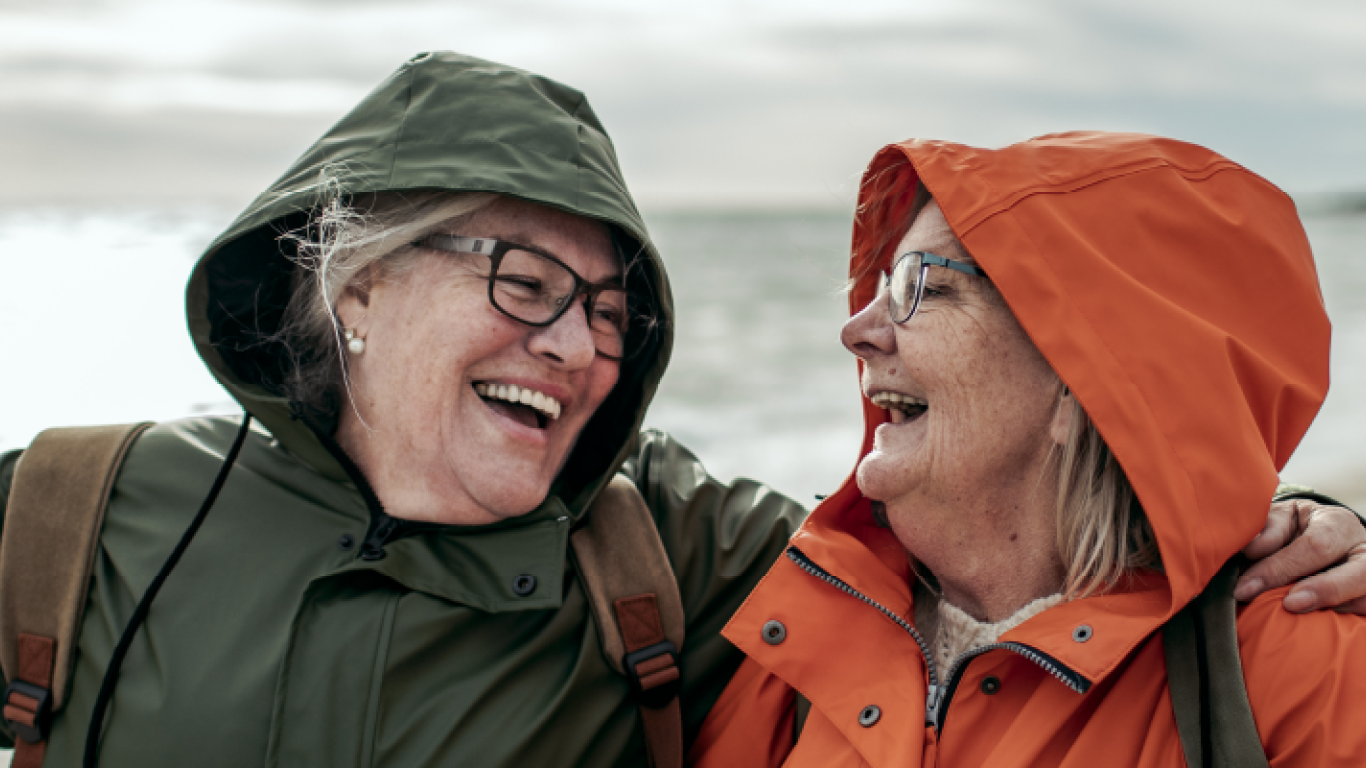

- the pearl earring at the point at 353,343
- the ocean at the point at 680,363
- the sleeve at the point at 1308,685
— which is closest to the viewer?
the sleeve at the point at 1308,685

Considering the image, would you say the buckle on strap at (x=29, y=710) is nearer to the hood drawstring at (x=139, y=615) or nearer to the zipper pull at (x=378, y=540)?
the hood drawstring at (x=139, y=615)

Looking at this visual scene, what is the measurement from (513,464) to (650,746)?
2.43ft

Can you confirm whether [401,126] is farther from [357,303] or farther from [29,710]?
[29,710]

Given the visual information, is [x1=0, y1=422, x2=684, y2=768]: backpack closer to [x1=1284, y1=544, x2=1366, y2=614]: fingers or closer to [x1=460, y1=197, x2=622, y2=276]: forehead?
[x1=460, y1=197, x2=622, y2=276]: forehead

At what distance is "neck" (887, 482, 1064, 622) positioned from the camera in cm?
189

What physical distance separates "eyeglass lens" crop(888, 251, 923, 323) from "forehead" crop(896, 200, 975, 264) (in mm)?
36

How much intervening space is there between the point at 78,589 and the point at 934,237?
2.08 m

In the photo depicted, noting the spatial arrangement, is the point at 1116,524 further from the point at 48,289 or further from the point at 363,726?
the point at 48,289

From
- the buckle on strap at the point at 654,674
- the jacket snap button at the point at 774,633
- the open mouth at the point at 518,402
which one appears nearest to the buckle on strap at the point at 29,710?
the open mouth at the point at 518,402

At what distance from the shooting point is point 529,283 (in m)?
2.16

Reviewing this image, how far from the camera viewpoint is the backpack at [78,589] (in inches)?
80.4

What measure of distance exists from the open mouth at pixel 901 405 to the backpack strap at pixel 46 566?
1.86m

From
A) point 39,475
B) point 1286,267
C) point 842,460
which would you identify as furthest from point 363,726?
point 842,460

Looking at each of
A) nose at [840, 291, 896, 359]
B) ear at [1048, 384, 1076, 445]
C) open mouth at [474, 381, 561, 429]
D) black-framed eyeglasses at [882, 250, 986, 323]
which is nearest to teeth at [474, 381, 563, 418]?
open mouth at [474, 381, 561, 429]
